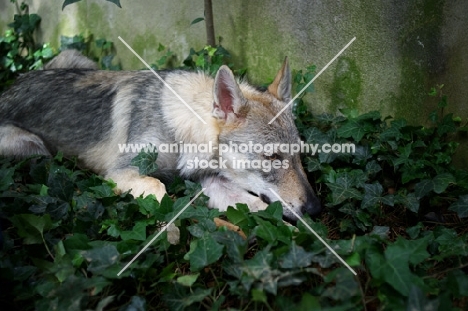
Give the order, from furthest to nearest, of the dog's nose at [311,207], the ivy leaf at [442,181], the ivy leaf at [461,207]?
the dog's nose at [311,207]
the ivy leaf at [442,181]
the ivy leaf at [461,207]

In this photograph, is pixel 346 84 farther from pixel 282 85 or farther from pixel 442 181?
pixel 442 181

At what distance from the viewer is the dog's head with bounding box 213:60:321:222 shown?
3.65m

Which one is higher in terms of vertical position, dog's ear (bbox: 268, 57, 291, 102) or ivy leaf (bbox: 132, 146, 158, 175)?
dog's ear (bbox: 268, 57, 291, 102)

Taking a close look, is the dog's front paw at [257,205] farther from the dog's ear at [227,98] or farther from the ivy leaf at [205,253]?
the ivy leaf at [205,253]

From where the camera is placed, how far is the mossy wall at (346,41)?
382cm

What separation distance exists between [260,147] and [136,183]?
103cm

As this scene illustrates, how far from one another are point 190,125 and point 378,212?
1.58 metres

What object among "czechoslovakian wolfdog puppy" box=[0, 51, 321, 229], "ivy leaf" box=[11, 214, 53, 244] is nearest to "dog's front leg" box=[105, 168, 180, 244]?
"czechoslovakian wolfdog puppy" box=[0, 51, 321, 229]

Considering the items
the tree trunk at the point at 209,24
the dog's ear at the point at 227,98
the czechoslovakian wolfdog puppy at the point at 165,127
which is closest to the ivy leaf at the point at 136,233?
the czechoslovakian wolfdog puppy at the point at 165,127

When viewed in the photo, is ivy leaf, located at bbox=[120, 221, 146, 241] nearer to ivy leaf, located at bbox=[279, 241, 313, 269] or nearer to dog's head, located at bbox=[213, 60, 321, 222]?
ivy leaf, located at bbox=[279, 241, 313, 269]

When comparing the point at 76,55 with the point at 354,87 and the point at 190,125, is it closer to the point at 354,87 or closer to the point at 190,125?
the point at 190,125

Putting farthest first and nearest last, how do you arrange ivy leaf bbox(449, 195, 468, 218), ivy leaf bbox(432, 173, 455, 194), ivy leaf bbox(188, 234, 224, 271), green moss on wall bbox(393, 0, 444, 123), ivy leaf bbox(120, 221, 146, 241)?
1. green moss on wall bbox(393, 0, 444, 123)
2. ivy leaf bbox(432, 173, 455, 194)
3. ivy leaf bbox(449, 195, 468, 218)
4. ivy leaf bbox(120, 221, 146, 241)
5. ivy leaf bbox(188, 234, 224, 271)

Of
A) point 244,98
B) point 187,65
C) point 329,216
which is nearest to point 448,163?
point 329,216

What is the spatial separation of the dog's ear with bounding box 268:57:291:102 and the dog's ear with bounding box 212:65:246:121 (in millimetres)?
468
